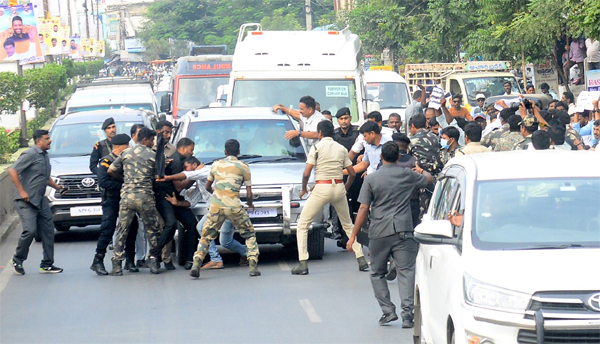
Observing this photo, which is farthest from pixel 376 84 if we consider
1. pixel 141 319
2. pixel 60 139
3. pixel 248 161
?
pixel 141 319

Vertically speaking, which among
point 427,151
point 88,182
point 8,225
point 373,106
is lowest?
point 8,225

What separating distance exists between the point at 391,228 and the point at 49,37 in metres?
38.1

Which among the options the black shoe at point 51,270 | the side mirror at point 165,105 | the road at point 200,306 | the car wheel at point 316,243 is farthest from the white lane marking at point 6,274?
the side mirror at point 165,105

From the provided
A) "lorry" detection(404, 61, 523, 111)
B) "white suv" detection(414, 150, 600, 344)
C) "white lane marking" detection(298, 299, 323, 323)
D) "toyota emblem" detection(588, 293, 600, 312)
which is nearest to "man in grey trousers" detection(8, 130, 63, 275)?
"white lane marking" detection(298, 299, 323, 323)

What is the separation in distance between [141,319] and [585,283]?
5063 mm

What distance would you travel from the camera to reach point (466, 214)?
19.9ft

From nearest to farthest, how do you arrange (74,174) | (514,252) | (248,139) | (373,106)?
(514,252)
(248,139)
(74,174)
(373,106)

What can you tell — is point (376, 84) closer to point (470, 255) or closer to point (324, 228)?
point (324, 228)

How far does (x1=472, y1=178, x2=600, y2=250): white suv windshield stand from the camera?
589cm

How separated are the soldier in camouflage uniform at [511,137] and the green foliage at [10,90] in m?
17.6

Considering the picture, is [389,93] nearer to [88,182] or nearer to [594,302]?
[88,182]

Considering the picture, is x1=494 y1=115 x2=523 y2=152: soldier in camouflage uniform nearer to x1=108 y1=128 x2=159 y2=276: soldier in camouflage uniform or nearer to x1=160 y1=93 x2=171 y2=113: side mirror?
x1=108 y1=128 x2=159 y2=276: soldier in camouflage uniform

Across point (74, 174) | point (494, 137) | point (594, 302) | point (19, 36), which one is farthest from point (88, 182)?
point (19, 36)

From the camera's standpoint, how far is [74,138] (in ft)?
52.2
